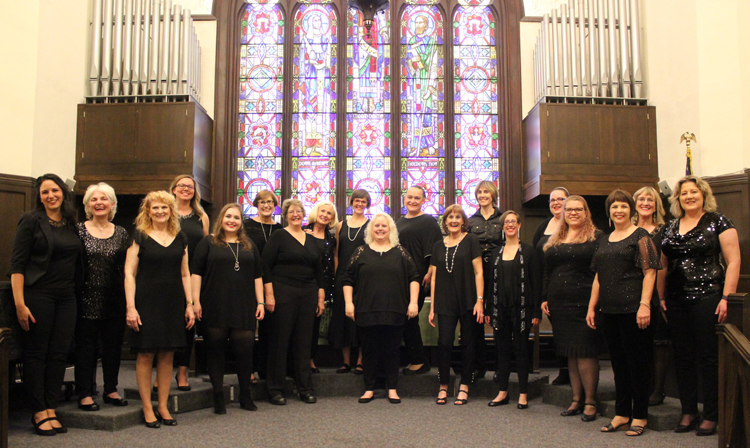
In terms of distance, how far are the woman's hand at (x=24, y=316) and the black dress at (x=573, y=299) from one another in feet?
9.63

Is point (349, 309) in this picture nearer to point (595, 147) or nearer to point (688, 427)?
point (688, 427)

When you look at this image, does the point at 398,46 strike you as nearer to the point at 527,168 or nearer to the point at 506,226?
the point at 527,168

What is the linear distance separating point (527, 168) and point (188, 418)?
4.72 m

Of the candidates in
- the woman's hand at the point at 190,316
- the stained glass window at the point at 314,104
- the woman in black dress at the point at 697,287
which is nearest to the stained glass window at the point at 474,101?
the stained glass window at the point at 314,104

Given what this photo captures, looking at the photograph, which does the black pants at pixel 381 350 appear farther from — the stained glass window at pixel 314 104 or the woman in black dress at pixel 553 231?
the stained glass window at pixel 314 104

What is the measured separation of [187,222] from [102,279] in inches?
28.3

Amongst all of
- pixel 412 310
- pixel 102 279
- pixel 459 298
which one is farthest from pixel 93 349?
pixel 459 298

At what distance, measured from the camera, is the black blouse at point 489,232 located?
16.1 ft

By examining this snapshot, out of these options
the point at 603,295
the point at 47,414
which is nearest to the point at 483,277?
the point at 603,295

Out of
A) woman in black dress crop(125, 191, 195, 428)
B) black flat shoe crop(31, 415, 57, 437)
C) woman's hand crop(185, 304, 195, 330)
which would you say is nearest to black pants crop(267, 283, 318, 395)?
woman's hand crop(185, 304, 195, 330)

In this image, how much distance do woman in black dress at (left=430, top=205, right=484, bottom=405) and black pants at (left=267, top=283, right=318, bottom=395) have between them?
843mm

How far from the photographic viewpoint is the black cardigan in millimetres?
3619

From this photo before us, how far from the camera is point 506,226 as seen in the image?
14.9ft

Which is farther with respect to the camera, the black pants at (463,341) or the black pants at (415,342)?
the black pants at (415,342)
